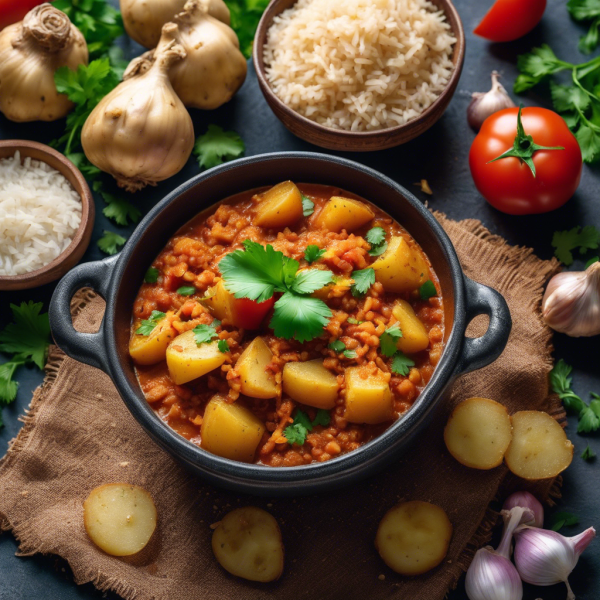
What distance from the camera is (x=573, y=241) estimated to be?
4121 mm

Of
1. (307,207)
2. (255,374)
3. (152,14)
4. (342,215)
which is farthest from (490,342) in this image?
(152,14)

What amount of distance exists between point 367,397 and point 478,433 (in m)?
0.86

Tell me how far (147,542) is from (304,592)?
834 mm

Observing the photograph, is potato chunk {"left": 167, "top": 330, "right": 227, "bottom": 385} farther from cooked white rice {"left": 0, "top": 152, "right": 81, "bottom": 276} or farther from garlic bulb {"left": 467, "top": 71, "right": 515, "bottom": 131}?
garlic bulb {"left": 467, "top": 71, "right": 515, "bottom": 131}

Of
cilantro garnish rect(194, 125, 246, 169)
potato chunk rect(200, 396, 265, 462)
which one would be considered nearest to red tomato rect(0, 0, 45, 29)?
cilantro garnish rect(194, 125, 246, 169)

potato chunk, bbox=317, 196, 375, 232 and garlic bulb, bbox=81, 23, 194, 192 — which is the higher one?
garlic bulb, bbox=81, 23, 194, 192

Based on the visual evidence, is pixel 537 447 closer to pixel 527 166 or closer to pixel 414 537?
pixel 414 537

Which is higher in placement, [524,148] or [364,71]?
[364,71]

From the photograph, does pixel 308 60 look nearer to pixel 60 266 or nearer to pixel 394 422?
pixel 60 266

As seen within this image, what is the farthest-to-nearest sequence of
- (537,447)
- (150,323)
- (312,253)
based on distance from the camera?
1. (537,447)
2. (150,323)
3. (312,253)

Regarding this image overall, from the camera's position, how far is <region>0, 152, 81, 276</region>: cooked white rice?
3986mm

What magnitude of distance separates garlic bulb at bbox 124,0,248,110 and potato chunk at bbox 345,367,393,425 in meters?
2.04

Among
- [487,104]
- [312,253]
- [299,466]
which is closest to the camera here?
[299,466]

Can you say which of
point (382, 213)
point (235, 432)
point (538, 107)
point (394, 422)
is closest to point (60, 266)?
point (235, 432)
